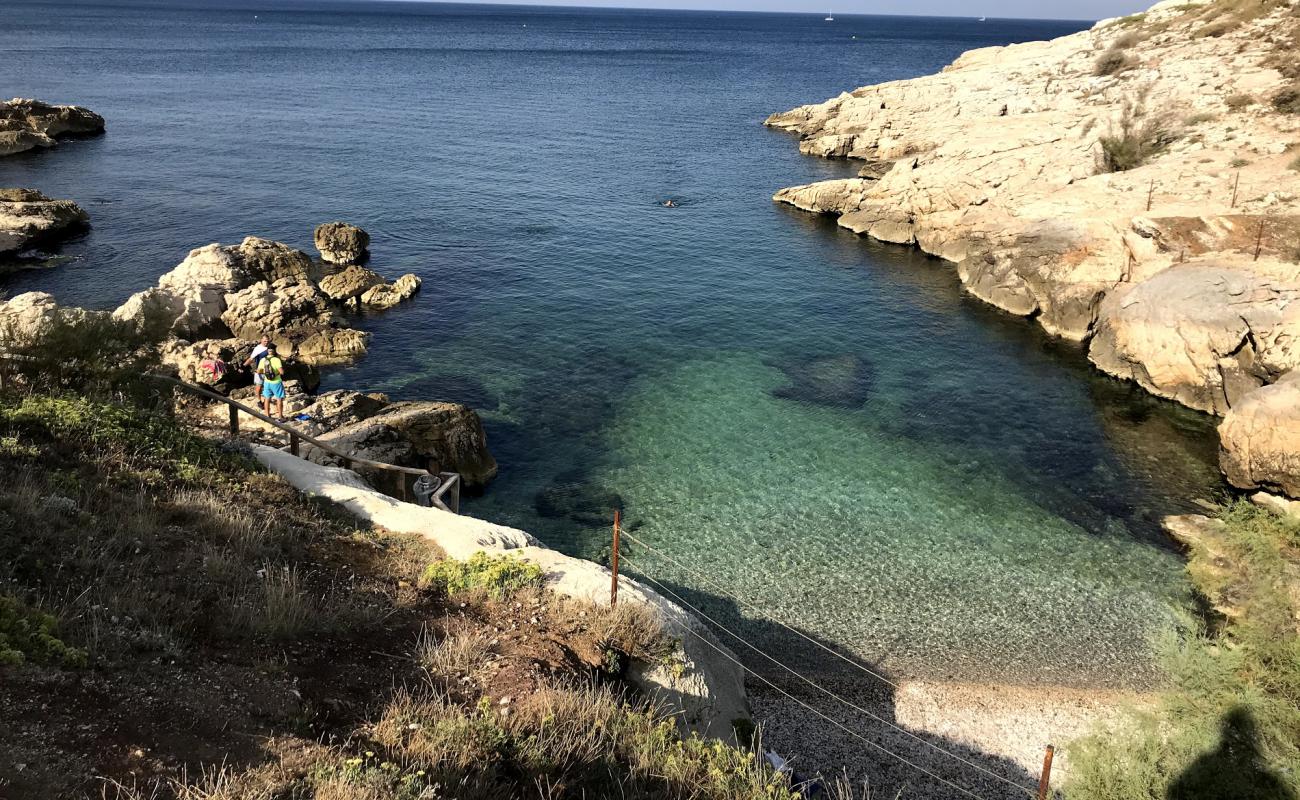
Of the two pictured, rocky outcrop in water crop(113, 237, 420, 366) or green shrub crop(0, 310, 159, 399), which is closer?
green shrub crop(0, 310, 159, 399)

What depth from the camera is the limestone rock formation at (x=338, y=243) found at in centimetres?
3997

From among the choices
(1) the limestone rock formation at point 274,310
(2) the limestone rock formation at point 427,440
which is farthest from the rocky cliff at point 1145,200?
(1) the limestone rock formation at point 274,310

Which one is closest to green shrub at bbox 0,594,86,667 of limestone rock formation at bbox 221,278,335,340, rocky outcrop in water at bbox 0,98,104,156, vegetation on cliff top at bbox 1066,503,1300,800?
vegetation on cliff top at bbox 1066,503,1300,800

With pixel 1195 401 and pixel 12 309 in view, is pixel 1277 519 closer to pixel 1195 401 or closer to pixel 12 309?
pixel 1195 401

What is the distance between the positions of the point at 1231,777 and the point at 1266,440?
14.6 metres

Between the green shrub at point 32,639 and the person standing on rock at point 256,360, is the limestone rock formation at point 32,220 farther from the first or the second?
the green shrub at point 32,639

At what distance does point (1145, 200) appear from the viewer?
3606 centimetres

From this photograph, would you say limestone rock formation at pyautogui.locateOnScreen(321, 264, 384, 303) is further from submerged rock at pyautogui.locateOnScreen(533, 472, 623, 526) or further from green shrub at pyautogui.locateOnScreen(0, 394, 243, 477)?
green shrub at pyautogui.locateOnScreen(0, 394, 243, 477)

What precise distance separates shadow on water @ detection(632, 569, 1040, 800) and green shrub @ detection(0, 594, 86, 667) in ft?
34.1

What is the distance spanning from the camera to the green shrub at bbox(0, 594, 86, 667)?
8086mm

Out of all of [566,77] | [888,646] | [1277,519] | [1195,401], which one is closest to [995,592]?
[888,646]

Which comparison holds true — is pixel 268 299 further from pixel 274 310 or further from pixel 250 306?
pixel 274 310

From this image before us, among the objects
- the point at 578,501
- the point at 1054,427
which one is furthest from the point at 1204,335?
the point at 578,501

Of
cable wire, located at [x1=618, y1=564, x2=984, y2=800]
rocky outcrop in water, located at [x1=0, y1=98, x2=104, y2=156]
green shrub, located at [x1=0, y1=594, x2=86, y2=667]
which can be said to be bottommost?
cable wire, located at [x1=618, y1=564, x2=984, y2=800]
